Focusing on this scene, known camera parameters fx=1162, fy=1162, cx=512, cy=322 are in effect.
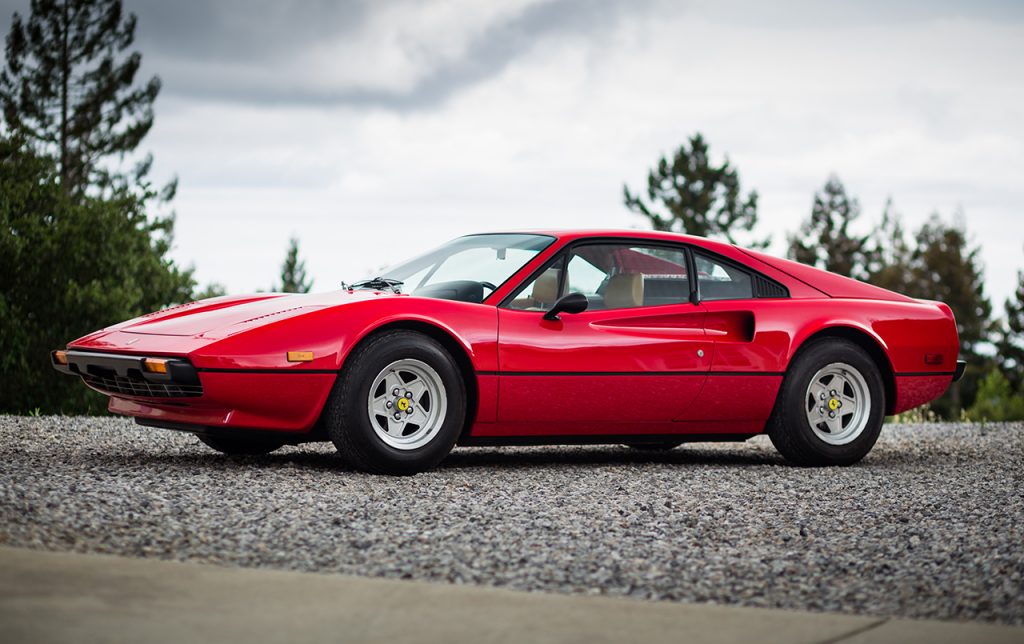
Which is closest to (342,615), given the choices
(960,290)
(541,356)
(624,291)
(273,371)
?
(273,371)

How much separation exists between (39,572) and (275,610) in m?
0.80

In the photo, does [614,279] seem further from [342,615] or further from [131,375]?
[342,615]

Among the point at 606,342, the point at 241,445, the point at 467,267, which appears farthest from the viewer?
the point at 241,445

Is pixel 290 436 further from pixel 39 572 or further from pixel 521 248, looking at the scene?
pixel 39 572

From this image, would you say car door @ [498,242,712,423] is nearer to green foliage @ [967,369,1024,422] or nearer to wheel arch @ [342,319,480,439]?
wheel arch @ [342,319,480,439]

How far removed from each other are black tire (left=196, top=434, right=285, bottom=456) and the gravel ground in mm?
106

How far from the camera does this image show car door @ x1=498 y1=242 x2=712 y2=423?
6266mm

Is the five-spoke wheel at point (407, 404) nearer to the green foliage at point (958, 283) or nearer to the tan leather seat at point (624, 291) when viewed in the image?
the tan leather seat at point (624, 291)

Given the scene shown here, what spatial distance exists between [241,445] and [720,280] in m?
→ 3.05

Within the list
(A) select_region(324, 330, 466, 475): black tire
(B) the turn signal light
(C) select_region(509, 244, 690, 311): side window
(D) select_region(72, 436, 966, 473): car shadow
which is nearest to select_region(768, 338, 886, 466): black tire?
(D) select_region(72, 436, 966, 473): car shadow

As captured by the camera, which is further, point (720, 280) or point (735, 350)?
point (720, 280)

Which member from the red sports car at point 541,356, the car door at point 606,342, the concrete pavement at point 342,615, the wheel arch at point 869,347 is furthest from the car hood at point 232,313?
the wheel arch at point 869,347

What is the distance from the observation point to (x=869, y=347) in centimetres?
739

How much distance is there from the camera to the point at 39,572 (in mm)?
3492
